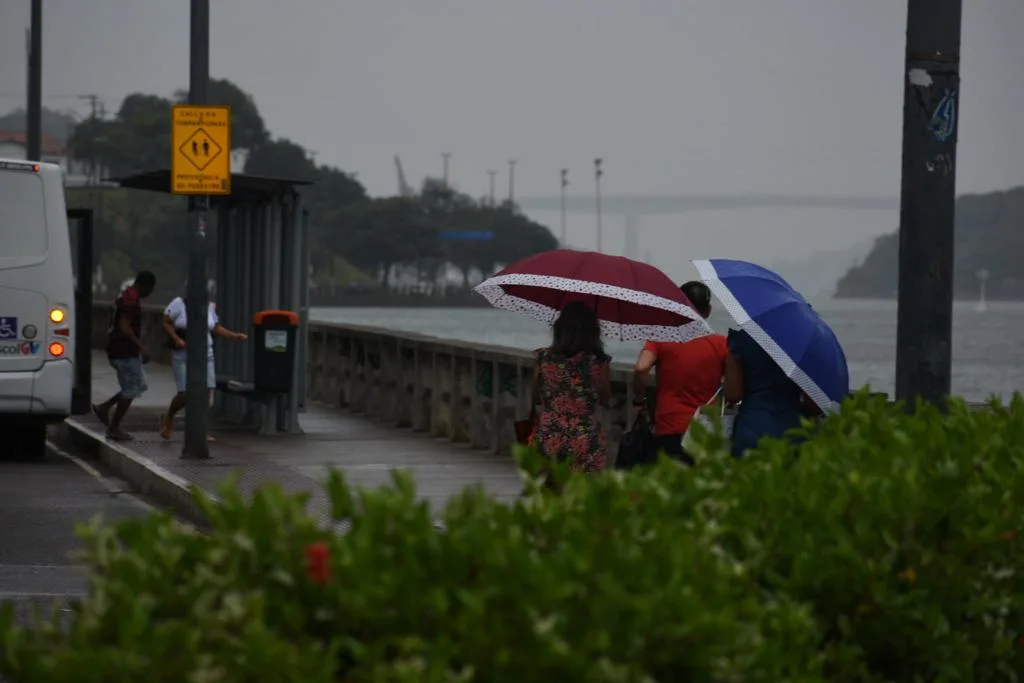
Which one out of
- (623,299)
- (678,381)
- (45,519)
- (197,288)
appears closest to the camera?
(678,381)

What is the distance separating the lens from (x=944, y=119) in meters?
7.34

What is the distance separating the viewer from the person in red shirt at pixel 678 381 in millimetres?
10422

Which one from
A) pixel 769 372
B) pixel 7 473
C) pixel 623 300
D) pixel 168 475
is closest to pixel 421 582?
pixel 769 372

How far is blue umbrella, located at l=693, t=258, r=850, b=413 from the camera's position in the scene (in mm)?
9289

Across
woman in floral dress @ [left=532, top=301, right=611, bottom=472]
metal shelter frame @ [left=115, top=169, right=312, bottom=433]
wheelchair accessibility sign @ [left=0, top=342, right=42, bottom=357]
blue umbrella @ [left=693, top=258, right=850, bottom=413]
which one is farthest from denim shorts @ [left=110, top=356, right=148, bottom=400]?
blue umbrella @ [left=693, top=258, right=850, bottom=413]

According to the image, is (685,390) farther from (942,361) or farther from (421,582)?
(421,582)

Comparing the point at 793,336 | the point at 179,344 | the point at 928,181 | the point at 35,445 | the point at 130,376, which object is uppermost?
the point at 928,181

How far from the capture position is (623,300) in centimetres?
1112

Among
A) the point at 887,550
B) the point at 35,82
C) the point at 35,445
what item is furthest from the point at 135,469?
the point at 35,82

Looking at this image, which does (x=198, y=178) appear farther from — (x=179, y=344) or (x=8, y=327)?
Result: (x=179, y=344)

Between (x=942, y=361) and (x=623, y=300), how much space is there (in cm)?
379

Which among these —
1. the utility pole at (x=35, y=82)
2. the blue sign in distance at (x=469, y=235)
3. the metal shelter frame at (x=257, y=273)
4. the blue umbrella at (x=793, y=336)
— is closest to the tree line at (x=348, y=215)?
the blue sign in distance at (x=469, y=235)

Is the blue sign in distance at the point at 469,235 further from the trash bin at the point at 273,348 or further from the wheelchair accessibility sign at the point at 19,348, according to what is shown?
the wheelchair accessibility sign at the point at 19,348

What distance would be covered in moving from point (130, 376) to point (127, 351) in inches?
11.6
